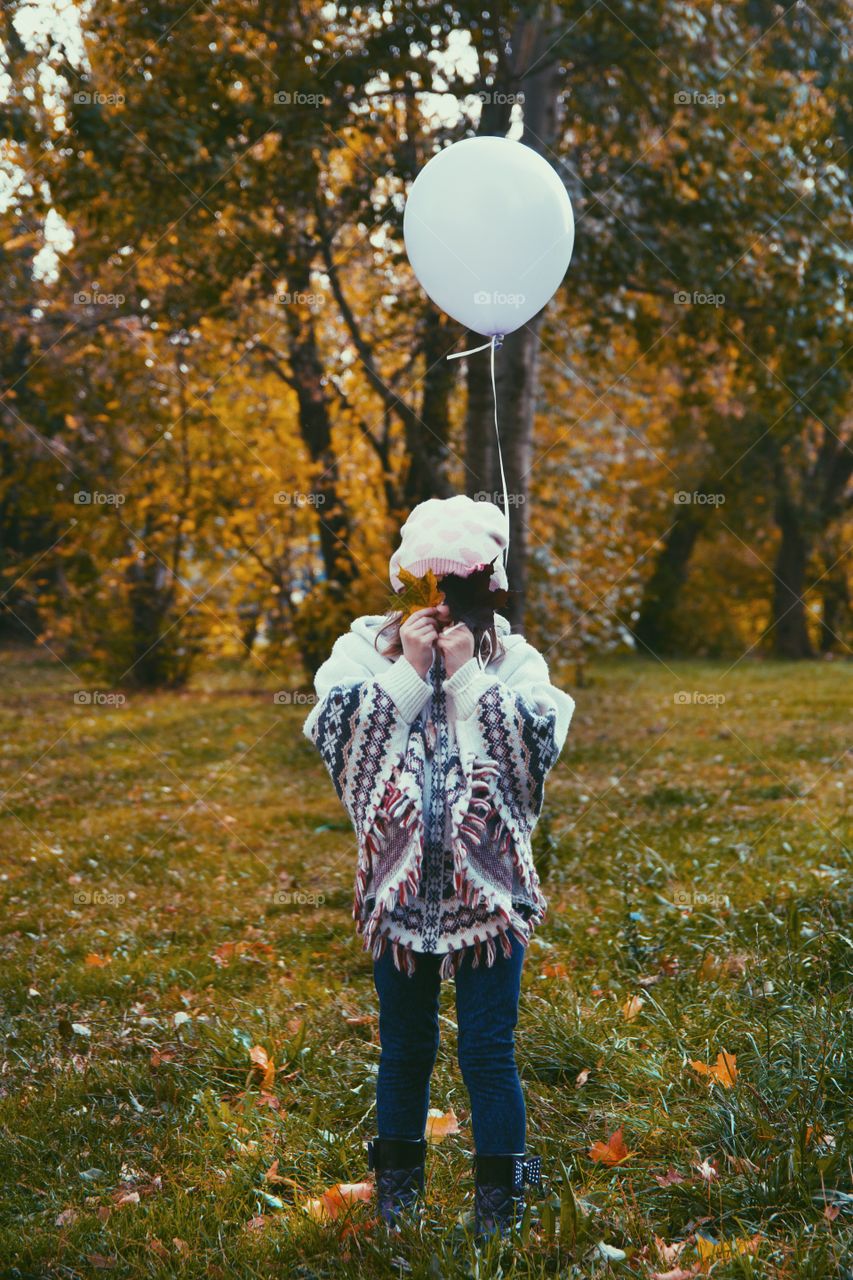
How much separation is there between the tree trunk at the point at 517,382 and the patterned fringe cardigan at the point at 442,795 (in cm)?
257

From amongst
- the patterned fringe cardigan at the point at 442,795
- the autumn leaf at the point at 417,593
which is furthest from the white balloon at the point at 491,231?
the patterned fringe cardigan at the point at 442,795

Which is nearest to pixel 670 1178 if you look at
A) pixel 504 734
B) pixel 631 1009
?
pixel 631 1009

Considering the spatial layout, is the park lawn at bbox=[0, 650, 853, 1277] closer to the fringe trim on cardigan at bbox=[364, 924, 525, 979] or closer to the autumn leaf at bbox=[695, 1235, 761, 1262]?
the autumn leaf at bbox=[695, 1235, 761, 1262]

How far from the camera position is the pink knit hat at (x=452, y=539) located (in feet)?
7.79

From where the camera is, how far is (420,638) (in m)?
2.29

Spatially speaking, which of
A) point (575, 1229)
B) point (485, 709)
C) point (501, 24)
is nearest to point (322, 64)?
point (501, 24)

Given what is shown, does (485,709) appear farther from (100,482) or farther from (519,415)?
(100,482)

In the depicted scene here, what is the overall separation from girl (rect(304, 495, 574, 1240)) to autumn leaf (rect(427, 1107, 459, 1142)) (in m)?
0.42

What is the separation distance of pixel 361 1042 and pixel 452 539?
1746 millimetres

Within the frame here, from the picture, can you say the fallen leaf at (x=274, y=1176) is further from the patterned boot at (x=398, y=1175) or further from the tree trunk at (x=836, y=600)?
the tree trunk at (x=836, y=600)

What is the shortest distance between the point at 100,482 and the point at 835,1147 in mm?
9070

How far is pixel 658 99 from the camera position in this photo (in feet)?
19.5

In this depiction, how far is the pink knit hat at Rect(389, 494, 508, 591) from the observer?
93.5 inches

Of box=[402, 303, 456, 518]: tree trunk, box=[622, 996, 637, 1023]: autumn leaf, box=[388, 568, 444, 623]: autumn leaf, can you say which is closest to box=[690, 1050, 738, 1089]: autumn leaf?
box=[622, 996, 637, 1023]: autumn leaf
